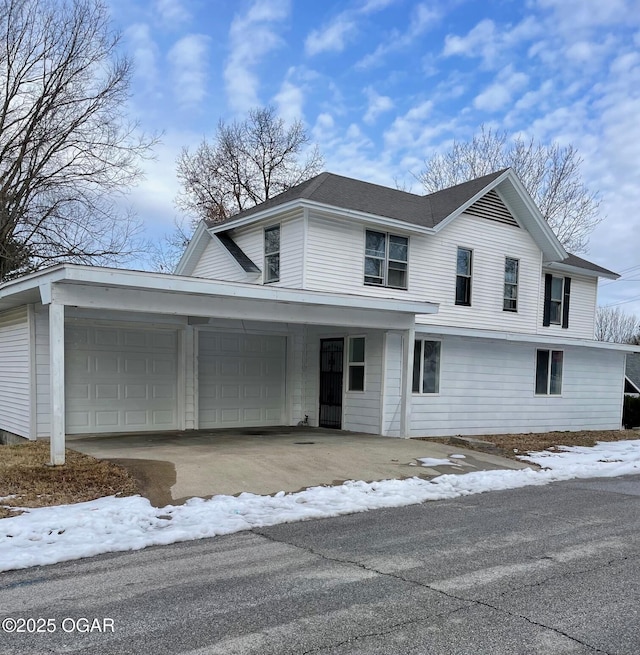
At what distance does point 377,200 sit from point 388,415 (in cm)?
575

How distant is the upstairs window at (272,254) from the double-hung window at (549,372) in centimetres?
781

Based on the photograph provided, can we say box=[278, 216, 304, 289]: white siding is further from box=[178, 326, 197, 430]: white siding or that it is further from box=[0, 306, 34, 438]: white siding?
box=[0, 306, 34, 438]: white siding

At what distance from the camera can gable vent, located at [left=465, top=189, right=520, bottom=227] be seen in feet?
53.5

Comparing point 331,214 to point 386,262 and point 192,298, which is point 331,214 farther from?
point 192,298

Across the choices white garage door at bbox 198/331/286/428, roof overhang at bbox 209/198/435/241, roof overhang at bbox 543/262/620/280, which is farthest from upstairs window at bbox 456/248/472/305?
white garage door at bbox 198/331/286/428

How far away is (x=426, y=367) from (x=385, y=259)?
283 centimetres

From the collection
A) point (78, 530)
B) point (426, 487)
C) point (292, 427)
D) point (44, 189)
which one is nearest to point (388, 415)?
point (292, 427)

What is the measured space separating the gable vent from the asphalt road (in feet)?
37.1

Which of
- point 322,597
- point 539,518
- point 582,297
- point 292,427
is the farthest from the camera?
point 582,297

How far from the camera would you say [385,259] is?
47.7 ft

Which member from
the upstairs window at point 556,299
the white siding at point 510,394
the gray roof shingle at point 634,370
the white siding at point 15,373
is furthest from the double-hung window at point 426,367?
the gray roof shingle at point 634,370

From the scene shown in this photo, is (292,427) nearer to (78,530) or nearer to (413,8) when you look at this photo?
(78,530)

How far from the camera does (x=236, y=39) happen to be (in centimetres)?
1352

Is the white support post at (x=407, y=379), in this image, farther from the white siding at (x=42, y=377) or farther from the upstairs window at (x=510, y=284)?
the white siding at (x=42, y=377)
